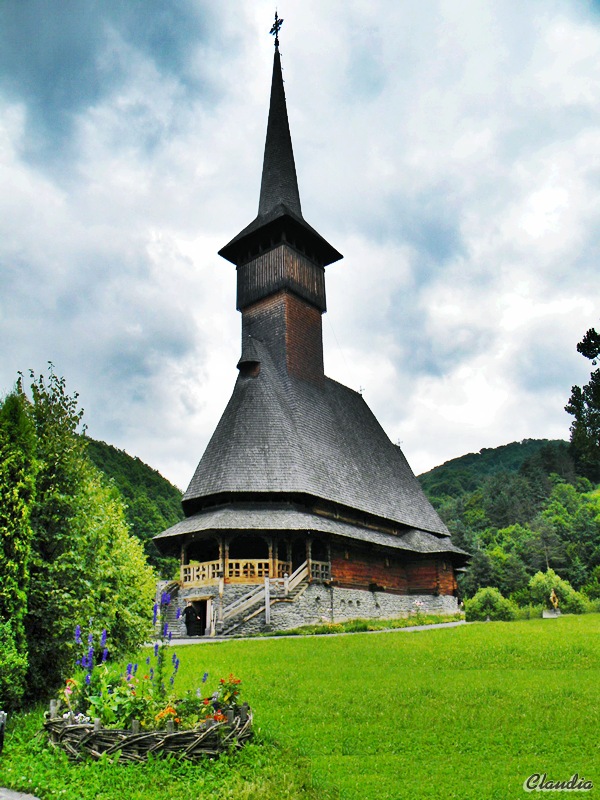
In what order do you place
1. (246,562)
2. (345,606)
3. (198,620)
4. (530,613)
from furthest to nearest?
(530,613)
(345,606)
(246,562)
(198,620)

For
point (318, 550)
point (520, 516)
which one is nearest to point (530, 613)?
point (318, 550)

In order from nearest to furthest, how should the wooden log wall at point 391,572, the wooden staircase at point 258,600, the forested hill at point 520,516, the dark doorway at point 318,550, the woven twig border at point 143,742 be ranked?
1. the woven twig border at point 143,742
2. the wooden staircase at point 258,600
3. the wooden log wall at point 391,572
4. the dark doorway at point 318,550
5. the forested hill at point 520,516

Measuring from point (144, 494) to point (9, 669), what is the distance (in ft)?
174

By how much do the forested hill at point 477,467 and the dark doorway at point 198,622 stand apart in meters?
90.8

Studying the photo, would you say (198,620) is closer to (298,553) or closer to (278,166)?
(298,553)

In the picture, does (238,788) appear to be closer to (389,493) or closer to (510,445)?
(389,493)

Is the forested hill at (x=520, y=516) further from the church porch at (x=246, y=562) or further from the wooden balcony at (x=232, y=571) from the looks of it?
the wooden balcony at (x=232, y=571)

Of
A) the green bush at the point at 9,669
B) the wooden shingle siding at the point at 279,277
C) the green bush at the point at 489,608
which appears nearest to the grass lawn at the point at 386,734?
the green bush at the point at 9,669

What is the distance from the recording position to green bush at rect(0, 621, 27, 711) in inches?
318

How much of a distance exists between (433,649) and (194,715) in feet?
25.5

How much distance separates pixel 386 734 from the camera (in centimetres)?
746

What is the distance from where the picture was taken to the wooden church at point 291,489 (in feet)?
74.5

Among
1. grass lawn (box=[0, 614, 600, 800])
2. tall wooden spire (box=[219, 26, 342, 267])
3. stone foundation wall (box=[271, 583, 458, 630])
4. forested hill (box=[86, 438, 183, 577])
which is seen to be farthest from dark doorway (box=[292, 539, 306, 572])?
forested hill (box=[86, 438, 183, 577])

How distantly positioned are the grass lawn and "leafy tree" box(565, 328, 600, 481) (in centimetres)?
1376
